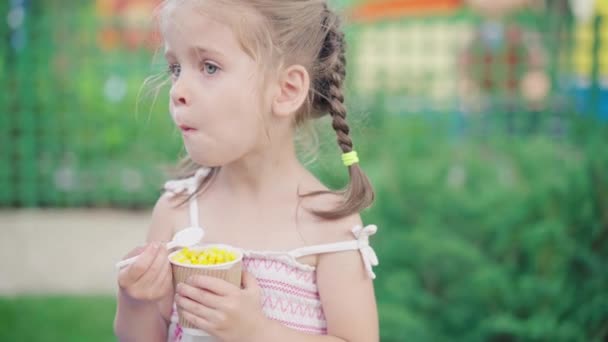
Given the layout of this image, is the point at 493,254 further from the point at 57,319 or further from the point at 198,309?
the point at 198,309

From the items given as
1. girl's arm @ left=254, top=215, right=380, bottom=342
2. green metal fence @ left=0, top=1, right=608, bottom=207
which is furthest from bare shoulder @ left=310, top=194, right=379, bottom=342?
green metal fence @ left=0, top=1, right=608, bottom=207

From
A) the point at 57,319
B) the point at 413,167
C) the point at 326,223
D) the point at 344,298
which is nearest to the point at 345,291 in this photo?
the point at 344,298

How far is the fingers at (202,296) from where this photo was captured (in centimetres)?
174

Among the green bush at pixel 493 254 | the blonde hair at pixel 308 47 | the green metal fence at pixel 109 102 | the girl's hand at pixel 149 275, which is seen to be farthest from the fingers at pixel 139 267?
the green metal fence at pixel 109 102

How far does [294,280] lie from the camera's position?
1938mm

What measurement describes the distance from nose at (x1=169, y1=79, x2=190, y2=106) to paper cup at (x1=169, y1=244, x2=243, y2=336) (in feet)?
0.96

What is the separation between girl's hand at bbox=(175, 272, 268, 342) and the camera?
175cm

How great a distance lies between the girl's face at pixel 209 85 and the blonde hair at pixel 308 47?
0.03 metres

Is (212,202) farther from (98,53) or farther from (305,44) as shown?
(98,53)

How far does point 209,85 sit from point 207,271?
1.23 feet

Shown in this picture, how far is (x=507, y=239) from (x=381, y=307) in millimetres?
599

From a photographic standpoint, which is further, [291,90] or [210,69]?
[291,90]

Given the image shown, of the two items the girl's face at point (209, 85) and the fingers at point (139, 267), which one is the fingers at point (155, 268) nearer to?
the fingers at point (139, 267)

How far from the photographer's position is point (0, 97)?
660 centimetres
